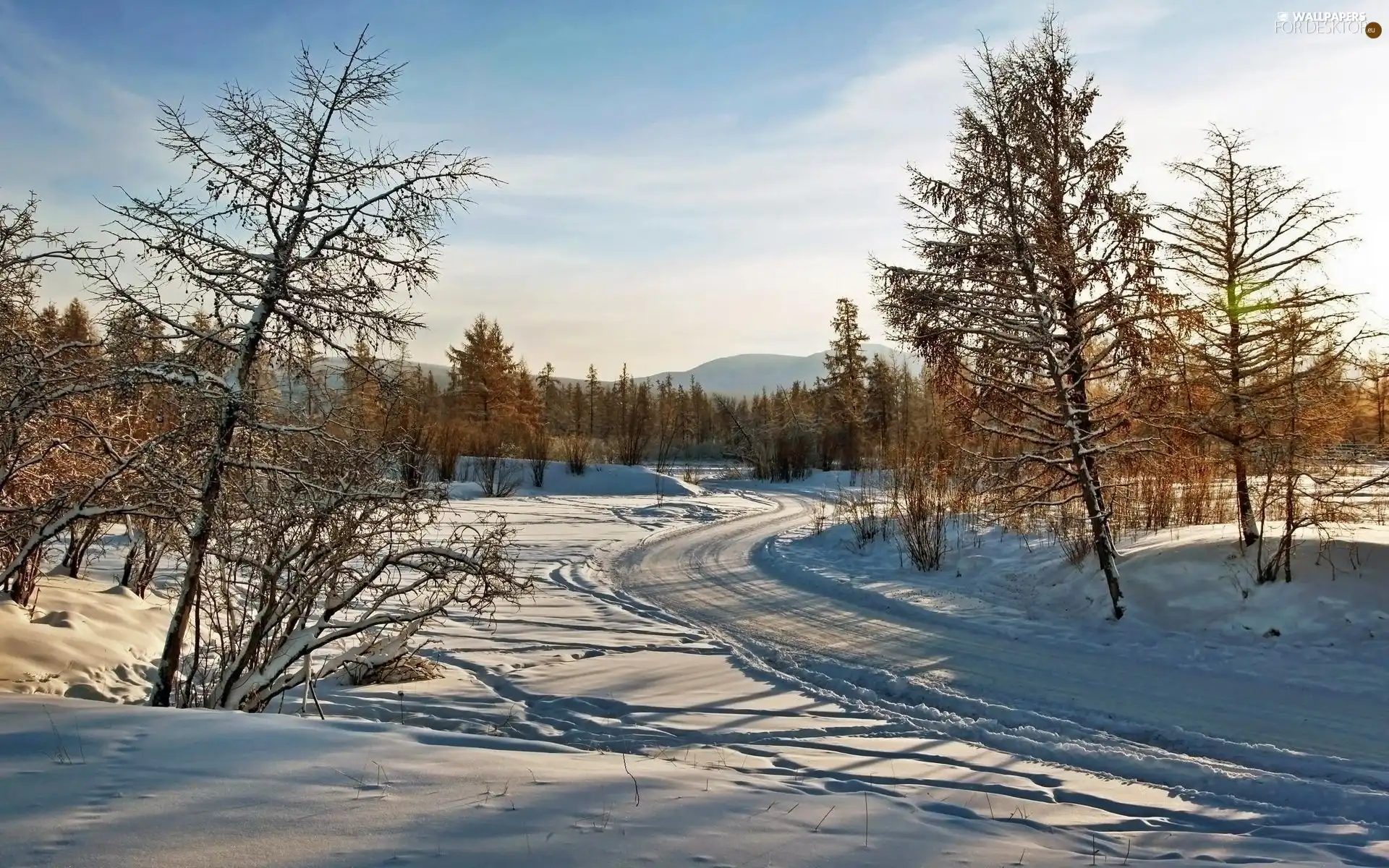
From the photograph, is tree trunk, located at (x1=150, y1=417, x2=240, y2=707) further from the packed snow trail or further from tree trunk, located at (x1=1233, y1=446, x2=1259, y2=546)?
Answer: tree trunk, located at (x1=1233, y1=446, x2=1259, y2=546)

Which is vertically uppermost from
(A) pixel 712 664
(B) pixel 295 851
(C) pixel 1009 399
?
(C) pixel 1009 399

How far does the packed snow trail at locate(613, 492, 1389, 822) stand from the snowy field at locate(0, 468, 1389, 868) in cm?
3

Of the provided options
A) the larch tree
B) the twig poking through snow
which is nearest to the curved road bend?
the twig poking through snow

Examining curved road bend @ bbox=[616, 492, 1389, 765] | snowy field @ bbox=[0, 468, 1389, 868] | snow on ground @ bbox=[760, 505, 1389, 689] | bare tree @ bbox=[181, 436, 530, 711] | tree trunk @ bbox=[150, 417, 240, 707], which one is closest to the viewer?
snowy field @ bbox=[0, 468, 1389, 868]

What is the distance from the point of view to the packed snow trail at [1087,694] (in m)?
5.26

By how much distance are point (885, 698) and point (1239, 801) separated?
101 inches

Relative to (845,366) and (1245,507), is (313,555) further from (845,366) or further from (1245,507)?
(845,366)

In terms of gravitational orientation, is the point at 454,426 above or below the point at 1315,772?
above

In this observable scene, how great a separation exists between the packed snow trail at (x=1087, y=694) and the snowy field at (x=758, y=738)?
0.11ft

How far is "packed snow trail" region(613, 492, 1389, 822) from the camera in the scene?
5262mm

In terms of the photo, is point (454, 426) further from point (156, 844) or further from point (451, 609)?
point (156, 844)

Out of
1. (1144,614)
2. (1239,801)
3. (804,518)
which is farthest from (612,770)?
(804,518)

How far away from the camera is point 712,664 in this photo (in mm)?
7766

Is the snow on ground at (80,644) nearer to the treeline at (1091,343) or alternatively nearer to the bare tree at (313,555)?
the bare tree at (313,555)
